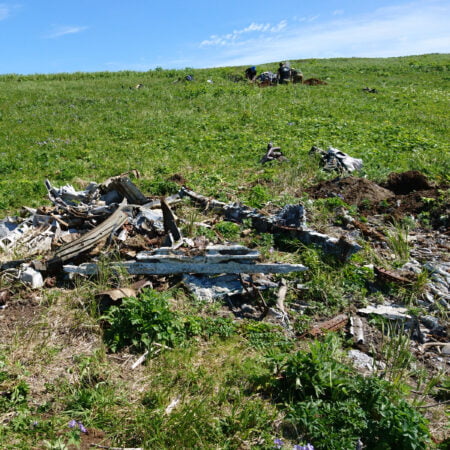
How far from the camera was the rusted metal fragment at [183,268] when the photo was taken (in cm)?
532

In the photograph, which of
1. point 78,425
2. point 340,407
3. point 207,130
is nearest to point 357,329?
point 340,407

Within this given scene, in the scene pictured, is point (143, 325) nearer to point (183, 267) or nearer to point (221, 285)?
point (183, 267)

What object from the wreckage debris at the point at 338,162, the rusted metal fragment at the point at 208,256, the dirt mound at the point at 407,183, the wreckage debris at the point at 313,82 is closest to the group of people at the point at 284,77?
the wreckage debris at the point at 313,82

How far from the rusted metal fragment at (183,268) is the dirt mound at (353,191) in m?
3.66

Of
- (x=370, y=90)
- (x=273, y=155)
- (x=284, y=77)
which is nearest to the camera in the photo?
(x=273, y=155)

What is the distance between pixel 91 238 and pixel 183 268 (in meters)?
1.64

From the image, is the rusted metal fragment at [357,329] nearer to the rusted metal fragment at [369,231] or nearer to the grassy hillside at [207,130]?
the rusted metal fragment at [369,231]

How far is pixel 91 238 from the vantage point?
235 inches

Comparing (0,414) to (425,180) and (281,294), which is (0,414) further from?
(425,180)

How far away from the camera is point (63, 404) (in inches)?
138

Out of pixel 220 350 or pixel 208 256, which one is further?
pixel 208 256

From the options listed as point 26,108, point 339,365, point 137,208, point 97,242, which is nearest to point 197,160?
point 137,208

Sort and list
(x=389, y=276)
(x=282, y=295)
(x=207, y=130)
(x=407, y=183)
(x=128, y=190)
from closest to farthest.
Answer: (x=282, y=295) < (x=389, y=276) < (x=128, y=190) < (x=407, y=183) < (x=207, y=130)

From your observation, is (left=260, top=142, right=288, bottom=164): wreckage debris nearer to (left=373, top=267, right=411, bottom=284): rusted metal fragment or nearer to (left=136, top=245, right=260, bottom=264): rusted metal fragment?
(left=373, top=267, right=411, bottom=284): rusted metal fragment
